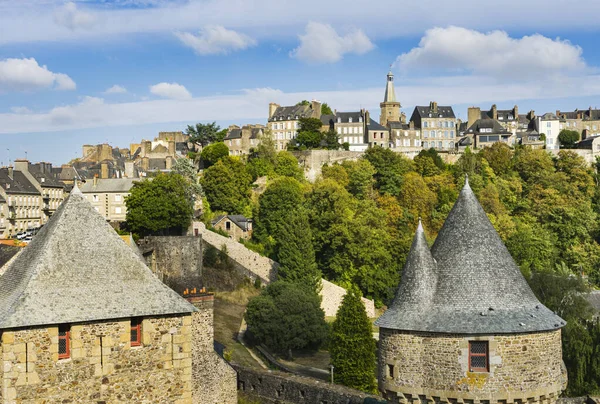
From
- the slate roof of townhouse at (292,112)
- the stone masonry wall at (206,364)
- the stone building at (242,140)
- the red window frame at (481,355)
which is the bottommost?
the stone masonry wall at (206,364)

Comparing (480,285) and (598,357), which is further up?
(480,285)

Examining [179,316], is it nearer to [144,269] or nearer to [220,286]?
[144,269]

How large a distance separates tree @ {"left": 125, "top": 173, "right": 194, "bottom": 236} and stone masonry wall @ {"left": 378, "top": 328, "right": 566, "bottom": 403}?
110ft

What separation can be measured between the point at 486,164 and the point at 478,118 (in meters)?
28.7

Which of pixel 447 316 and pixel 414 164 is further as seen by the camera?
pixel 414 164

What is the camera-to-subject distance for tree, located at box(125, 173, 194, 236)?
4719 cm

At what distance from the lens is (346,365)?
30.6 meters

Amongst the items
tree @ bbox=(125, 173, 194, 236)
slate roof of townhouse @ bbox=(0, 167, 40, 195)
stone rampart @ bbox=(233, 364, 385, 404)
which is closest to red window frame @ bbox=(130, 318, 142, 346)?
stone rampart @ bbox=(233, 364, 385, 404)

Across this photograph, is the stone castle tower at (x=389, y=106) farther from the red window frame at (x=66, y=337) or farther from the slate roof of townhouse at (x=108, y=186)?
the red window frame at (x=66, y=337)

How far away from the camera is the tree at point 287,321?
1421 inches

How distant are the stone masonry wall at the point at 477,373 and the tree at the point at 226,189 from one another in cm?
4387

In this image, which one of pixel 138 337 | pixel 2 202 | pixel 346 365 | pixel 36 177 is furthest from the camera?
pixel 36 177

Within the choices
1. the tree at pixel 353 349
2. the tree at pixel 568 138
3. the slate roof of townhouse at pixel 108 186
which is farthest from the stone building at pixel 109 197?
the tree at pixel 568 138

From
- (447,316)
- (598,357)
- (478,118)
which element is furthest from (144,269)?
(478,118)
